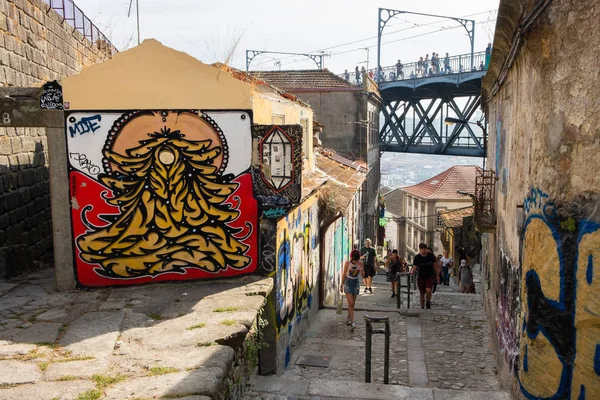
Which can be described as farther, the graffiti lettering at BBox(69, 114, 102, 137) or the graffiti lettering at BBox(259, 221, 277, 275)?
the graffiti lettering at BBox(259, 221, 277, 275)

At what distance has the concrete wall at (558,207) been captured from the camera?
173 inches

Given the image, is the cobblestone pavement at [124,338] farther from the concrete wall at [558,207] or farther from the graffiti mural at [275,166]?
the concrete wall at [558,207]

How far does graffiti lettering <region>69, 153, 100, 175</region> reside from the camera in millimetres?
6852

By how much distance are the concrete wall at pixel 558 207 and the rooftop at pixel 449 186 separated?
33938 millimetres

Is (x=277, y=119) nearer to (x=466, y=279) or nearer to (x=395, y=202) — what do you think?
(x=466, y=279)

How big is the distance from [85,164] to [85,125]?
472mm

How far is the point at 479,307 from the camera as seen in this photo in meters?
12.3

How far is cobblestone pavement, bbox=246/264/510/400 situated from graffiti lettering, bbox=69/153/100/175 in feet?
10.5

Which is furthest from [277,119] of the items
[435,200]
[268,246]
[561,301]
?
[435,200]

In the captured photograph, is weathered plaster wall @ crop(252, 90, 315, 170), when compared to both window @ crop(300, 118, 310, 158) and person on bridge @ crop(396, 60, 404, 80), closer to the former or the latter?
window @ crop(300, 118, 310, 158)

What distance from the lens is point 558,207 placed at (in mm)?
4805

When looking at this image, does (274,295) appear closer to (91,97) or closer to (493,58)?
(91,97)

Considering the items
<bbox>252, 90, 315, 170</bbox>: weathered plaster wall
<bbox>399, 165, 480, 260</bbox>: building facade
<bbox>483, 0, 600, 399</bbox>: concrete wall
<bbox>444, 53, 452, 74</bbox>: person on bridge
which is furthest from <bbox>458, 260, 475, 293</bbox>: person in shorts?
<bbox>399, 165, 480, 260</bbox>: building facade

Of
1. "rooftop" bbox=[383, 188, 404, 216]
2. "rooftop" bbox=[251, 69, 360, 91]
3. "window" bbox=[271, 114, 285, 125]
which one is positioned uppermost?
"rooftop" bbox=[251, 69, 360, 91]
